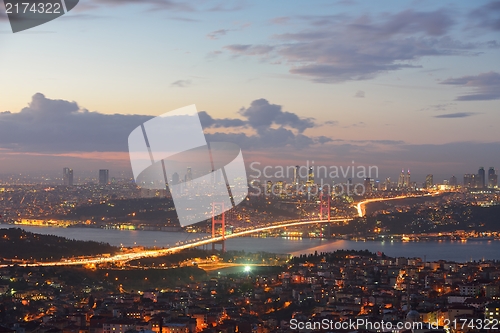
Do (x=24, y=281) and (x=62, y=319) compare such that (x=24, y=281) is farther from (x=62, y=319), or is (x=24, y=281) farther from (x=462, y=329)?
(x=462, y=329)

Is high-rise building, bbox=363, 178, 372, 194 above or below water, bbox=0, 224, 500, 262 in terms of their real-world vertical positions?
above

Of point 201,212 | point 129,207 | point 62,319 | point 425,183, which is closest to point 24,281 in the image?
point 62,319

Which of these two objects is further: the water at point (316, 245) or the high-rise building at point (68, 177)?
the high-rise building at point (68, 177)
